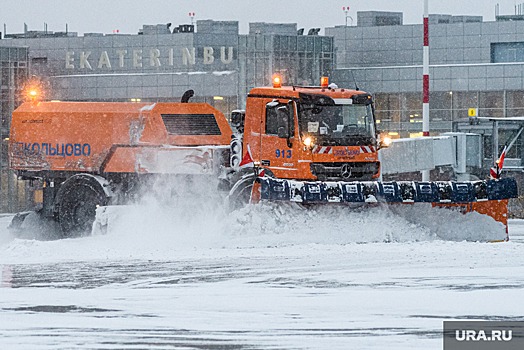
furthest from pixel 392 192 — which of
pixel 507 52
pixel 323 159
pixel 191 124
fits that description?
pixel 507 52

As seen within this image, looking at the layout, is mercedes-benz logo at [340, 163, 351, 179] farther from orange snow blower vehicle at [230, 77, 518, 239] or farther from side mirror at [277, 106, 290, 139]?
side mirror at [277, 106, 290, 139]

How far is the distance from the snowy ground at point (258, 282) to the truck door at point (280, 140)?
1096 mm

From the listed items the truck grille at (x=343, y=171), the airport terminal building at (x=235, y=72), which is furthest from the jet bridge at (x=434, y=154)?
the airport terminal building at (x=235, y=72)

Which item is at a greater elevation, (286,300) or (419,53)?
(419,53)

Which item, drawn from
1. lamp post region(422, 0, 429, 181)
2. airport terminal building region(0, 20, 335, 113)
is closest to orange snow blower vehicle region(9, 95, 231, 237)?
lamp post region(422, 0, 429, 181)

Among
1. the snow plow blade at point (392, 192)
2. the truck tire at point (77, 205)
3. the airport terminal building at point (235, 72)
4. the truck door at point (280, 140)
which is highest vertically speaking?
the airport terminal building at point (235, 72)

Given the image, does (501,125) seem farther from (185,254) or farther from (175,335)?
(175,335)

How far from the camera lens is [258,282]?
12.3m

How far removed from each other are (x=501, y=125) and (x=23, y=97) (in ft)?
70.8

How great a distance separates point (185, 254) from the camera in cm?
1553

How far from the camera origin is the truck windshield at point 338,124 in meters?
17.7

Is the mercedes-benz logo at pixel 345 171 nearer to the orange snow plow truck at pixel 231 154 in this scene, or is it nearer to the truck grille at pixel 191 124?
the orange snow plow truck at pixel 231 154

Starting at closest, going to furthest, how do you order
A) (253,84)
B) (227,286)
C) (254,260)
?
(227,286)
(254,260)
(253,84)

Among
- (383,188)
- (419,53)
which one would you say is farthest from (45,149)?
(419,53)
